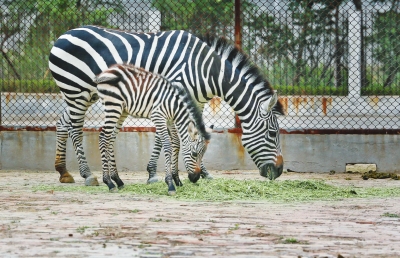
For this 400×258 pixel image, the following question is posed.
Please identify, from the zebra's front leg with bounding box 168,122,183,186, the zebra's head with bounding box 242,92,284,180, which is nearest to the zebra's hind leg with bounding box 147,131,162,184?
the zebra's front leg with bounding box 168,122,183,186

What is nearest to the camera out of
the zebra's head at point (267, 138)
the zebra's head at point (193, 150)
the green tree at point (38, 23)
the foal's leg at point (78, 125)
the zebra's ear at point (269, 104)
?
the zebra's head at point (193, 150)

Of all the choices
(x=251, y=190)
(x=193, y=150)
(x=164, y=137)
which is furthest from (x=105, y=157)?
(x=251, y=190)

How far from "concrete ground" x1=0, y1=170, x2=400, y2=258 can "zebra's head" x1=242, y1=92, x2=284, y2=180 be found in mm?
1655

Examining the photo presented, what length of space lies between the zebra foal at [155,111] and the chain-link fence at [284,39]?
271 centimetres

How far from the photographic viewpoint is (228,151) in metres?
11.9

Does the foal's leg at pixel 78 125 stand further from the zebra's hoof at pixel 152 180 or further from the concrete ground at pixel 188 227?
the concrete ground at pixel 188 227

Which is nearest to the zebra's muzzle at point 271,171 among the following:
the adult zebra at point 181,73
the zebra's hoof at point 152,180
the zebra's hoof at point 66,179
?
the adult zebra at point 181,73

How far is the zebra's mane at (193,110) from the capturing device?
29.0ft

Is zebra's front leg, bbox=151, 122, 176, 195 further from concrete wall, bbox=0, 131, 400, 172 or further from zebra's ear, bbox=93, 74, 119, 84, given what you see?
concrete wall, bbox=0, 131, 400, 172

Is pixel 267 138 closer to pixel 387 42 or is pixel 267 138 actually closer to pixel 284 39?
pixel 284 39

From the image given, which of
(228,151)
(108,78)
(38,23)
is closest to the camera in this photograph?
(108,78)

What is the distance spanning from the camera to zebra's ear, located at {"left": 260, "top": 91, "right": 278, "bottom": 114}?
9520 mm

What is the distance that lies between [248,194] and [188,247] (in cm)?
348

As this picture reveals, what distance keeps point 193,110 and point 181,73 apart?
1138mm
